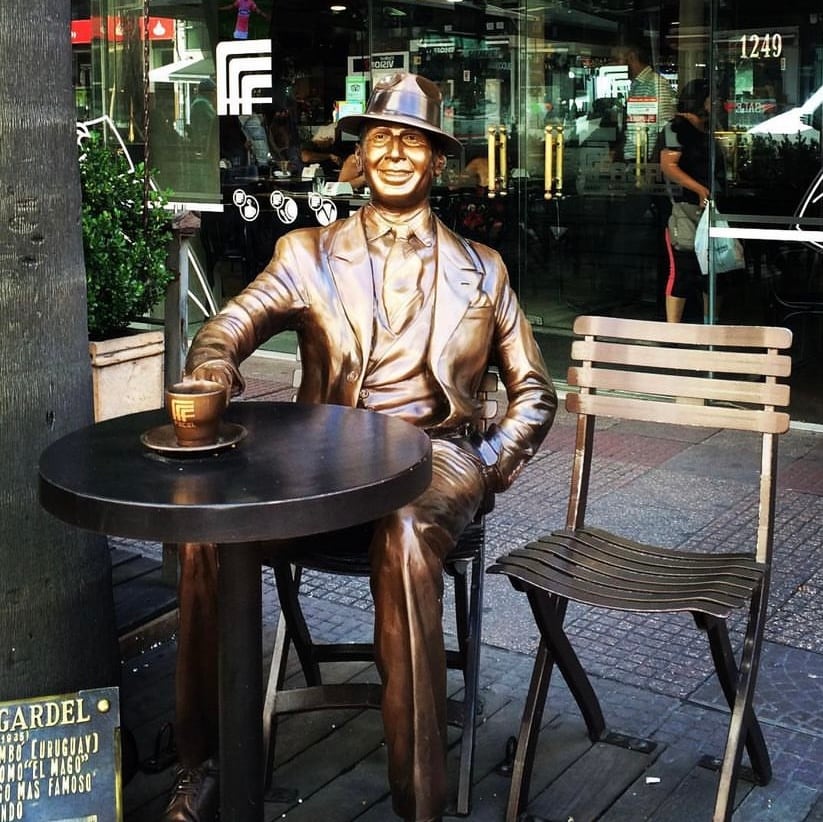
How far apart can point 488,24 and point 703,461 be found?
11.5ft

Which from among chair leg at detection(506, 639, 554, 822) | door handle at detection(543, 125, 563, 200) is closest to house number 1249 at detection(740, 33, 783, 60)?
door handle at detection(543, 125, 563, 200)

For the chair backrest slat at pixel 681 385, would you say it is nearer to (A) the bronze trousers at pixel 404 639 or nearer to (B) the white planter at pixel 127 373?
(A) the bronze trousers at pixel 404 639

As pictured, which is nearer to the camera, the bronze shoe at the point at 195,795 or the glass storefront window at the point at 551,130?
the bronze shoe at the point at 195,795

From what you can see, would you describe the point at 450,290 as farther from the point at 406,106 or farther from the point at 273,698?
the point at 273,698

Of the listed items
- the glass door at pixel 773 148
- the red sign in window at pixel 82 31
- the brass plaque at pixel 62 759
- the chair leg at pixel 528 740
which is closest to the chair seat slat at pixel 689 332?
the chair leg at pixel 528 740

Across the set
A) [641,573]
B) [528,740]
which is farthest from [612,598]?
[528,740]

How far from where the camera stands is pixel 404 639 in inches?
109

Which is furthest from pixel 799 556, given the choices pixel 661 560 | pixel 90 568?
pixel 90 568

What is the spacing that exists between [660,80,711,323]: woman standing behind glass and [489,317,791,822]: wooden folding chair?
435cm

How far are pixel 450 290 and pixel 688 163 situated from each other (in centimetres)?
474

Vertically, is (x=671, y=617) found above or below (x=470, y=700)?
below

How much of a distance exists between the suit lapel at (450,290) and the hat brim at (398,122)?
26cm

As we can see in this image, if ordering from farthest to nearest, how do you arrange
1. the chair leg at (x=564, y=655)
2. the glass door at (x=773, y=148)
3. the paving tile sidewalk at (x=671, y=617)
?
the glass door at (x=773, y=148), the paving tile sidewalk at (x=671, y=617), the chair leg at (x=564, y=655)

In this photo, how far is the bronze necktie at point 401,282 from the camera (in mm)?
3334
